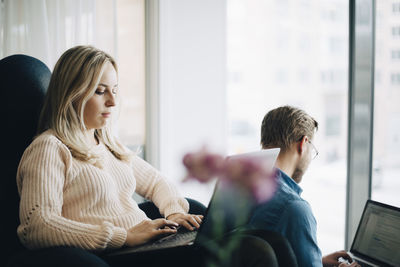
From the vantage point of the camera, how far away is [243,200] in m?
1.18

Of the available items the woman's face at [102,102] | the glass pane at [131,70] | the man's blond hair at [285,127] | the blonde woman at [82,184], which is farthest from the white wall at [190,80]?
the man's blond hair at [285,127]

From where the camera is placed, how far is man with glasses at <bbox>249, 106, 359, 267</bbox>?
1115 mm

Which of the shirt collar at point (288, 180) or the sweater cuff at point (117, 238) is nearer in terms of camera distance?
the sweater cuff at point (117, 238)

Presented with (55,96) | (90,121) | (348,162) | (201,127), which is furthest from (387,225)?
(201,127)

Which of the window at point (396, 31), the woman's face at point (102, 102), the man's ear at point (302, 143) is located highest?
the window at point (396, 31)

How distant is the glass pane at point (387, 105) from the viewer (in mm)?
2086

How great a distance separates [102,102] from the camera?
134 cm

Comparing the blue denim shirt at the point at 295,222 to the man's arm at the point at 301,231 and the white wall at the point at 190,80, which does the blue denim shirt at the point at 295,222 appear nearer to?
the man's arm at the point at 301,231

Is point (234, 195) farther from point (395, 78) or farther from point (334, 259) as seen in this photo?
point (395, 78)

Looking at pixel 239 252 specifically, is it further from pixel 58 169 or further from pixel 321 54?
pixel 321 54

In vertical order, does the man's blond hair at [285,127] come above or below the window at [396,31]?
below

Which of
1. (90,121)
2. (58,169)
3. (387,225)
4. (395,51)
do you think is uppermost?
(395,51)

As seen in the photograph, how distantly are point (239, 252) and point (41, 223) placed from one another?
57cm

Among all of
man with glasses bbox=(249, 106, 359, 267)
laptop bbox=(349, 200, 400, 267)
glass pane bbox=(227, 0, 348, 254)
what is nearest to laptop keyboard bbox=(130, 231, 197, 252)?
man with glasses bbox=(249, 106, 359, 267)
